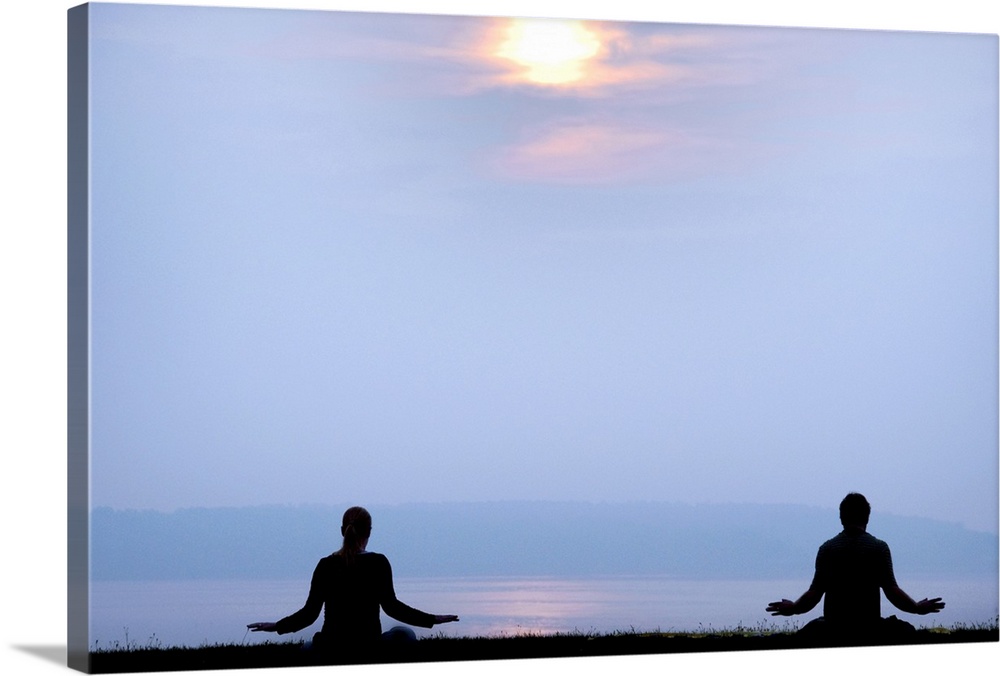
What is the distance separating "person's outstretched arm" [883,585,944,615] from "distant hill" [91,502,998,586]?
16 cm

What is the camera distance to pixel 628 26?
36.7 ft

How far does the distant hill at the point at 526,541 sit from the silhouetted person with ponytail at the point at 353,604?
9cm

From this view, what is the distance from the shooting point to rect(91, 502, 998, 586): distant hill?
10.5m

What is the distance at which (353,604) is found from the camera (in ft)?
34.9

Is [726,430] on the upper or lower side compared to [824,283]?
lower

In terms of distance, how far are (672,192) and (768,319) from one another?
859 mm

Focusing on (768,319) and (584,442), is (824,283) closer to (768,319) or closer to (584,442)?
(768,319)

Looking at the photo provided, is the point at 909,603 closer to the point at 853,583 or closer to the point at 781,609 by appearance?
the point at 853,583

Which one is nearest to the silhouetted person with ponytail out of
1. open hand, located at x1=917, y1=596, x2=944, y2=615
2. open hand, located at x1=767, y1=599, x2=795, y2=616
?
open hand, located at x1=767, y1=599, x2=795, y2=616

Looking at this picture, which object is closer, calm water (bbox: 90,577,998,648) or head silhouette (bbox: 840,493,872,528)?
calm water (bbox: 90,577,998,648)

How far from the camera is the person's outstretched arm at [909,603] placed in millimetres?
11336

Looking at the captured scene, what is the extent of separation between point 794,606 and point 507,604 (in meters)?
1.59

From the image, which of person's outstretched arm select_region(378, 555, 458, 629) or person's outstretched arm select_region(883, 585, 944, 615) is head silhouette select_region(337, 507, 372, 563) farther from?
person's outstretched arm select_region(883, 585, 944, 615)

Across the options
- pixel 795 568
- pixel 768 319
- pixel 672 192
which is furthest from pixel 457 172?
pixel 795 568
